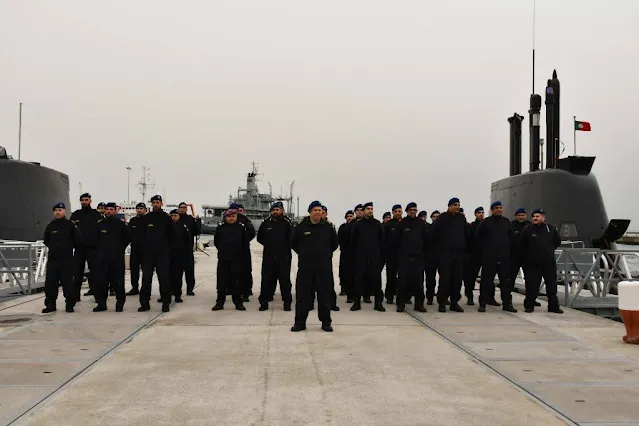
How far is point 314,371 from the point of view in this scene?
232 inches

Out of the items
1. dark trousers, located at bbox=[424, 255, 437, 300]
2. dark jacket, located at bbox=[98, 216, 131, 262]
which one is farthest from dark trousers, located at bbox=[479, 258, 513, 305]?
dark jacket, located at bbox=[98, 216, 131, 262]

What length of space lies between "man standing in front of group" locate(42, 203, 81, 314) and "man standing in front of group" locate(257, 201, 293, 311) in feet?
9.70

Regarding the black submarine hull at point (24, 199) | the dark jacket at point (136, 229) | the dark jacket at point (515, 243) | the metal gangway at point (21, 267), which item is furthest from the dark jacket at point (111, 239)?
the dark jacket at point (515, 243)

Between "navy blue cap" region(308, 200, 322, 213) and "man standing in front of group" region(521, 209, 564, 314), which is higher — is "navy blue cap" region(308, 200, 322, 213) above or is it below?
above

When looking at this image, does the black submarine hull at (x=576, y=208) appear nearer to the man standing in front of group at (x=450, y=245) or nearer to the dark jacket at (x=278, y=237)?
the man standing in front of group at (x=450, y=245)

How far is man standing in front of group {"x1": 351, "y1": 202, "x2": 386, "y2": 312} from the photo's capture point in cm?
1054

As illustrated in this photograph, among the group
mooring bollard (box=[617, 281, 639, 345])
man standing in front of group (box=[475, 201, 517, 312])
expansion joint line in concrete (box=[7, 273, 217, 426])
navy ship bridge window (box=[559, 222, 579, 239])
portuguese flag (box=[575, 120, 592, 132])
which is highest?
portuguese flag (box=[575, 120, 592, 132])

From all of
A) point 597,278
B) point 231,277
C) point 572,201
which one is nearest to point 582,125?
point 572,201

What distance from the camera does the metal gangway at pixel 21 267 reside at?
1235cm

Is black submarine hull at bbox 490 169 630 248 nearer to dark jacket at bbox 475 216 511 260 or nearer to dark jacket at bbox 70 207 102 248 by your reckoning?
dark jacket at bbox 475 216 511 260

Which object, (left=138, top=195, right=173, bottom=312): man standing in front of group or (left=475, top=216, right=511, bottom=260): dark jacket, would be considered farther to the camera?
(left=475, top=216, right=511, bottom=260): dark jacket

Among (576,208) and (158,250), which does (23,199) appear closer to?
(158,250)

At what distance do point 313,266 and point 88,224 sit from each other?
15.4 feet

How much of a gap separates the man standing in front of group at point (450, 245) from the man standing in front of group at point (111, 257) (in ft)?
16.5
